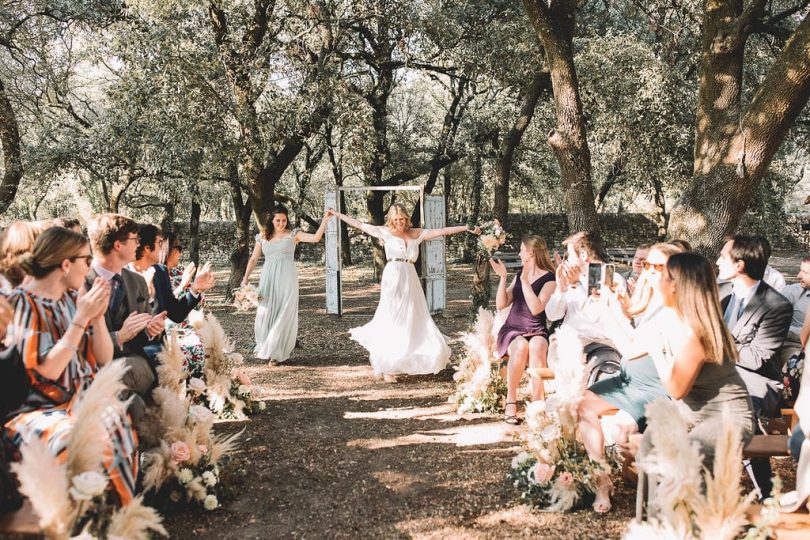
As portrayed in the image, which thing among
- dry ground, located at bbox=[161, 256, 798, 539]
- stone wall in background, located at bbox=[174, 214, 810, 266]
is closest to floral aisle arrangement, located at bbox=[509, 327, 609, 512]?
dry ground, located at bbox=[161, 256, 798, 539]

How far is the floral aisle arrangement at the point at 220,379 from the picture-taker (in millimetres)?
5398

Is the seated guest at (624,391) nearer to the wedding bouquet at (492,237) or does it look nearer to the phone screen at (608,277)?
the phone screen at (608,277)

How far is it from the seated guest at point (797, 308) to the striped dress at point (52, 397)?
14.9ft

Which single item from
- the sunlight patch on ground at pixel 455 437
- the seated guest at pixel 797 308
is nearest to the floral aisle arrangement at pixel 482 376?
the sunlight patch on ground at pixel 455 437

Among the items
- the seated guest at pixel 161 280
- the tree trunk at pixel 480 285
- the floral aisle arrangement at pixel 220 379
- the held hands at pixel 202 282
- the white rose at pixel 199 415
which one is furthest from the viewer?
the tree trunk at pixel 480 285

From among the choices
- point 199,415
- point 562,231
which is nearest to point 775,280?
point 199,415

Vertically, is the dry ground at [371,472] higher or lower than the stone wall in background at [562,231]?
lower

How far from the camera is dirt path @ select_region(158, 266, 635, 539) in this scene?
11.9 feet

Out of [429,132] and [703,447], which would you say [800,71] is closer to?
[703,447]

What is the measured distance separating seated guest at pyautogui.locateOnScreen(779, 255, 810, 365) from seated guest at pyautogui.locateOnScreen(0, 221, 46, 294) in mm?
5066

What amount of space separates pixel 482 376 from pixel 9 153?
11362 mm

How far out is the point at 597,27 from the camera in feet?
48.9

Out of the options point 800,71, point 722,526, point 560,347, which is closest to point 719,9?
point 800,71

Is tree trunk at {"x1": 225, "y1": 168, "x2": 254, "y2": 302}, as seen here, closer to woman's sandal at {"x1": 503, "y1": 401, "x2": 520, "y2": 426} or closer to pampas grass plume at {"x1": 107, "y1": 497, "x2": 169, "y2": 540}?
woman's sandal at {"x1": 503, "y1": 401, "x2": 520, "y2": 426}
